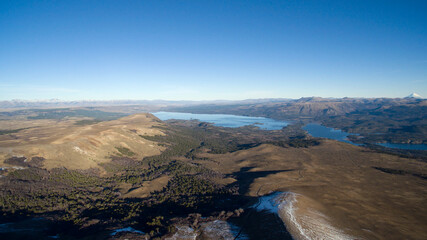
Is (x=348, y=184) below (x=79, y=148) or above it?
below

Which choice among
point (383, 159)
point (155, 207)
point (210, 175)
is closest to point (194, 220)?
point (155, 207)

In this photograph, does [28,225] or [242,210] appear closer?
[28,225]

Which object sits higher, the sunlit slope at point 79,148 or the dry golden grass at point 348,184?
the sunlit slope at point 79,148

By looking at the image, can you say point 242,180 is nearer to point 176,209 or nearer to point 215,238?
point 176,209

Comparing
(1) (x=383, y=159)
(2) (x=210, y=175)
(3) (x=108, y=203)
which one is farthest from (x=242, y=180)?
(1) (x=383, y=159)

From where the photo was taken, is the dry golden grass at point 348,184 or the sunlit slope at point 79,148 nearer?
the dry golden grass at point 348,184

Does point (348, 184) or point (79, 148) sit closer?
point (348, 184)

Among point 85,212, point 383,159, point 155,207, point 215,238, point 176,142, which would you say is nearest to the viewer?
point 215,238

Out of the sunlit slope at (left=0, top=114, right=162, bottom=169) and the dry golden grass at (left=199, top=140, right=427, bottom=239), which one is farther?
the sunlit slope at (left=0, top=114, right=162, bottom=169)

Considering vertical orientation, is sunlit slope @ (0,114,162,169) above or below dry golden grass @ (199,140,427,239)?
above

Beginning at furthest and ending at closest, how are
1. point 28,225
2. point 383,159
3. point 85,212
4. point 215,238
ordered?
1. point 383,159
2. point 85,212
3. point 28,225
4. point 215,238
